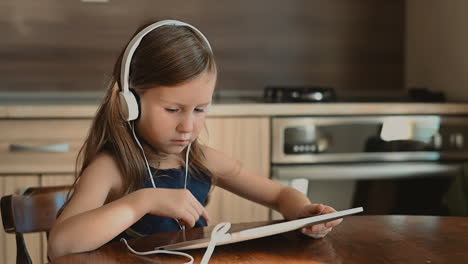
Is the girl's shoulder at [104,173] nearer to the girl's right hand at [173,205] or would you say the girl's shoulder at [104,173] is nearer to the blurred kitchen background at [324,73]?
the girl's right hand at [173,205]

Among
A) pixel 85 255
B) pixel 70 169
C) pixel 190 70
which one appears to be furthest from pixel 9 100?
pixel 85 255

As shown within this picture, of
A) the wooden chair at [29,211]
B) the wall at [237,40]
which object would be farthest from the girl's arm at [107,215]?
the wall at [237,40]

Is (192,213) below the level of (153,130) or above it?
below

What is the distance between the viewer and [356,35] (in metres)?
3.17

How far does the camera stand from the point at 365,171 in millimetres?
2602

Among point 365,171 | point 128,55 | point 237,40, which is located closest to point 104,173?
point 128,55

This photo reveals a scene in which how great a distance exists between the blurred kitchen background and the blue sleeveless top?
3.31 ft

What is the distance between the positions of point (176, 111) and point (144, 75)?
0.32ft

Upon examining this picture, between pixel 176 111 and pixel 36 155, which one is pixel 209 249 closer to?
pixel 176 111

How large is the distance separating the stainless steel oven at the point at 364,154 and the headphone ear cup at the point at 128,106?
49.9 inches

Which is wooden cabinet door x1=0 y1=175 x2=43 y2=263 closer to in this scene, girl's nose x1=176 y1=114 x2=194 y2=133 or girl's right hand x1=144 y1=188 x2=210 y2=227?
girl's nose x1=176 y1=114 x2=194 y2=133

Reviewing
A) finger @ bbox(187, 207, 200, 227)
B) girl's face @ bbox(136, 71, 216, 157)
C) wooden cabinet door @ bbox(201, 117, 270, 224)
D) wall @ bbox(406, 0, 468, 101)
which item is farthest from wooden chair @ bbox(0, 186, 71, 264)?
wall @ bbox(406, 0, 468, 101)

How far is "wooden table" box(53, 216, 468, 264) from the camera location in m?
1.11

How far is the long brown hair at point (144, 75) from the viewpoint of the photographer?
54.2 inches
